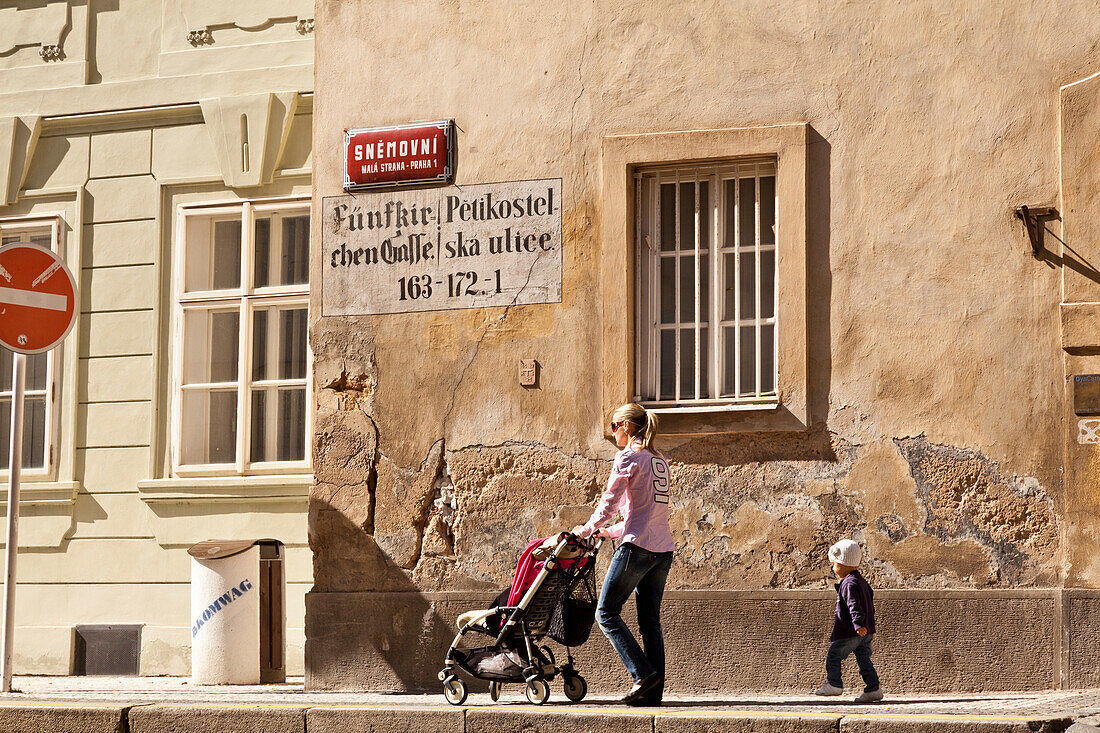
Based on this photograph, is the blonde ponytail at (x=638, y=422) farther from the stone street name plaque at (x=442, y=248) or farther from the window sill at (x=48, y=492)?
the window sill at (x=48, y=492)

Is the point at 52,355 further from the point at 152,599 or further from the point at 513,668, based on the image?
the point at 513,668

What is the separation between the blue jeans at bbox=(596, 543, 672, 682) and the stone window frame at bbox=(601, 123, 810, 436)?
1447 mm

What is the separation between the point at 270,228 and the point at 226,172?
0.55 meters

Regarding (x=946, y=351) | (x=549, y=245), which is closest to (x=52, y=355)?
(x=549, y=245)

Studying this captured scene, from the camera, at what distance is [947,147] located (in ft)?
28.7

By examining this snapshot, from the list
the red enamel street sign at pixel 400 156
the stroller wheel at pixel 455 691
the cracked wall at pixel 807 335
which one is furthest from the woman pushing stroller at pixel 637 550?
the red enamel street sign at pixel 400 156

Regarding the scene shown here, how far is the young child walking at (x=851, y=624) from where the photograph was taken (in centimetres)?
805

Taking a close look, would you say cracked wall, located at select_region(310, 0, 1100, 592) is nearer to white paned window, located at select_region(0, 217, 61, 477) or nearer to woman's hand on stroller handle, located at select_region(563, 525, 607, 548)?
woman's hand on stroller handle, located at select_region(563, 525, 607, 548)

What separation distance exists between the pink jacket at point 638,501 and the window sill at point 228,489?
397cm

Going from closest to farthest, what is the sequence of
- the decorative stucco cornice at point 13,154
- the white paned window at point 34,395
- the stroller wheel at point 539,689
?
the stroller wheel at point 539,689, the white paned window at point 34,395, the decorative stucco cornice at point 13,154

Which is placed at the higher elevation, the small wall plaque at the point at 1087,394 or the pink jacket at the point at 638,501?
the small wall plaque at the point at 1087,394

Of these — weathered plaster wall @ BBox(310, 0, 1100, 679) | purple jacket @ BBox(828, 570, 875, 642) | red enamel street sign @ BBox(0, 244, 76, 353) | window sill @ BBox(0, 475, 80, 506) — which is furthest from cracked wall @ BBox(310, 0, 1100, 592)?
window sill @ BBox(0, 475, 80, 506)

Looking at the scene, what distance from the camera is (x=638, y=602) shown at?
7.92 metres

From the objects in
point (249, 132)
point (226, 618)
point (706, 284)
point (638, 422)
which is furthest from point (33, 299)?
point (706, 284)
